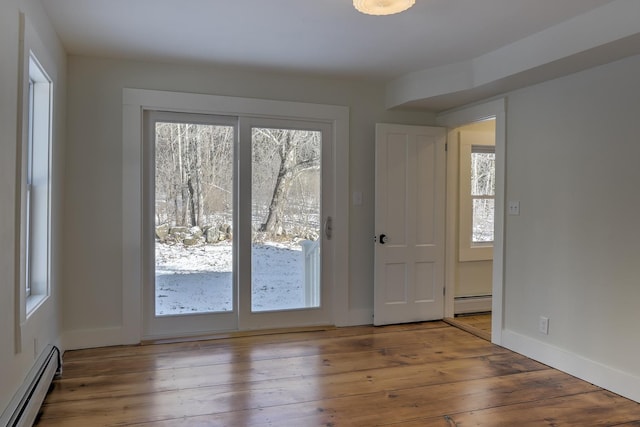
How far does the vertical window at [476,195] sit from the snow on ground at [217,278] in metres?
1.93

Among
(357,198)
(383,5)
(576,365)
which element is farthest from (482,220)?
(383,5)

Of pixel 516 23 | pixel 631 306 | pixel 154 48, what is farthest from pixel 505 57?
pixel 154 48

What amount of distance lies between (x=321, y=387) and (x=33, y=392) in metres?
1.63

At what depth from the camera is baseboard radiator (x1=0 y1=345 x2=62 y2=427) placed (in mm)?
2111

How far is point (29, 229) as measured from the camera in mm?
2846

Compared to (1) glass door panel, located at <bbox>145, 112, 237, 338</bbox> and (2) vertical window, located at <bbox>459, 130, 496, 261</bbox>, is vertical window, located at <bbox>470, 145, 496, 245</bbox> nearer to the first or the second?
(2) vertical window, located at <bbox>459, 130, 496, 261</bbox>

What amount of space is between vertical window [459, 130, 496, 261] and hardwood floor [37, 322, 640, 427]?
1.37m

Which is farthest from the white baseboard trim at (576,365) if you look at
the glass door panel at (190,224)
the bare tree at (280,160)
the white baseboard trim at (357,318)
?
the glass door panel at (190,224)

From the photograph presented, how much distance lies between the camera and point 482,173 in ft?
16.3

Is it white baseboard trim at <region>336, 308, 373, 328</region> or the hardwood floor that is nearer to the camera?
the hardwood floor

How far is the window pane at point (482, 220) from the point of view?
16.2 feet

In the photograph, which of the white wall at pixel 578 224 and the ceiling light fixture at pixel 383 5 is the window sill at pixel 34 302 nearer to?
the ceiling light fixture at pixel 383 5

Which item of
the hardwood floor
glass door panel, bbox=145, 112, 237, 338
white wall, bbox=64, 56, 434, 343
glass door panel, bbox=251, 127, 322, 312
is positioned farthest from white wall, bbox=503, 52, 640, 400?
white wall, bbox=64, 56, 434, 343

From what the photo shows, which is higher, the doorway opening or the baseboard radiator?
the doorway opening
